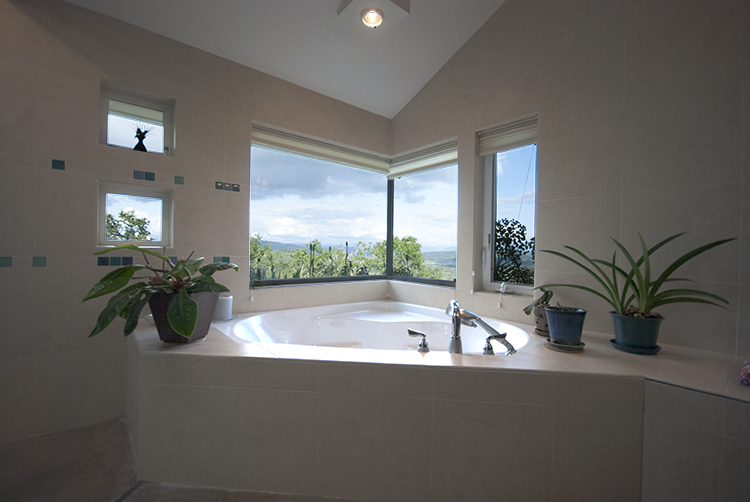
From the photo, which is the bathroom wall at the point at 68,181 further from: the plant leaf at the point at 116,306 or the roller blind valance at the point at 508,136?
the roller blind valance at the point at 508,136

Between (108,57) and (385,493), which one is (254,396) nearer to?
(385,493)

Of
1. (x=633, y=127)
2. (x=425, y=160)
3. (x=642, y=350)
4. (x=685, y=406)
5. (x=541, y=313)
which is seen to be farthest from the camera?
(x=425, y=160)

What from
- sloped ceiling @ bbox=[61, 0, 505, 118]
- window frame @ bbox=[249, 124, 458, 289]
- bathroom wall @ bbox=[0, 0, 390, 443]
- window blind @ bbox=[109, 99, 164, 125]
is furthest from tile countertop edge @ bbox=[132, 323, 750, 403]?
sloped ceiling @ bbox=[61, 0, 505, 118]

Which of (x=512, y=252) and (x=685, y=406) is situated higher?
(x=512, y=252)

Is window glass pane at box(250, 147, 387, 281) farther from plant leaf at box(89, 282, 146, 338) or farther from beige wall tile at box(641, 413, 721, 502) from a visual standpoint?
beige wall tile at box(641, 413, 721, 502)

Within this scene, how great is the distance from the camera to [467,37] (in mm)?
2447

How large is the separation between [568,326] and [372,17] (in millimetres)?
1971

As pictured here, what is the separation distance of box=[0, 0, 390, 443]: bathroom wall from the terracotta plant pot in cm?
68

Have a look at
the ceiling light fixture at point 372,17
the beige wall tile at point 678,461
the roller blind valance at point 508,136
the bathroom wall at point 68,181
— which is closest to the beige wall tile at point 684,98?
the roller blind valance at point 508,136

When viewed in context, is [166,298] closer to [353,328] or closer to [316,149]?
[353,328]

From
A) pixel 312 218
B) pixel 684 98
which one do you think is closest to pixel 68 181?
pixel 312 218

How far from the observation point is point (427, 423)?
1.28 metres

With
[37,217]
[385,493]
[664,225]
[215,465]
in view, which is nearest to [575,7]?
[664,225]

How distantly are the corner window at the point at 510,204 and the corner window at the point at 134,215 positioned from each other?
2.03 meters
